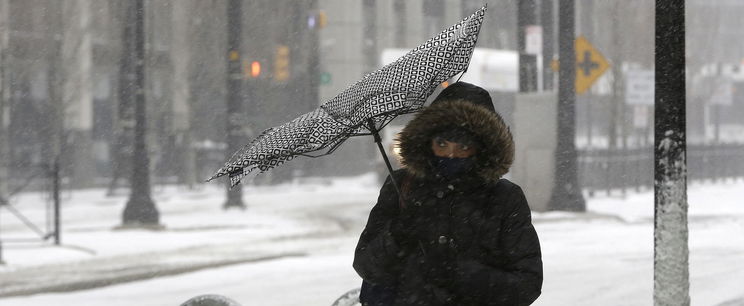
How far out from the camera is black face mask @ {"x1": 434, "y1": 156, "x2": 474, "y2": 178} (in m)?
3.44

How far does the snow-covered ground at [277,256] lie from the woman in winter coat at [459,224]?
6.42 m

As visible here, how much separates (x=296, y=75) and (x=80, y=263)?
27.2 meters

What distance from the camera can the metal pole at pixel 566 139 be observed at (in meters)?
20.8

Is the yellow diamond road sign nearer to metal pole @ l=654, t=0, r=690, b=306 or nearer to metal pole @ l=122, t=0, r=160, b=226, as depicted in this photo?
metal pole @ l=122, t=0, r=160, b=226

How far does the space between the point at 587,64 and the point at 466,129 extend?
58.9ft

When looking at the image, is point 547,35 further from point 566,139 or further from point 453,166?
point 453,166

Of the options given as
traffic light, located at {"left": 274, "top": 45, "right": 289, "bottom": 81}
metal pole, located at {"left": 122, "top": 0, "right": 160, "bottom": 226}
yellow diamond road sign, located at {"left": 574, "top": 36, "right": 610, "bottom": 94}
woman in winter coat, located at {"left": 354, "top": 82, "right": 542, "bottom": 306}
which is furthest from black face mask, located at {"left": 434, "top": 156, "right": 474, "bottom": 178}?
traffic light, located at {"left": 274, "top": 45, "right": 289, "bottom": 81}

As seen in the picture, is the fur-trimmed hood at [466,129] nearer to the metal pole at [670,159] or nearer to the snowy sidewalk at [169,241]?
the metal pole at [670,159]

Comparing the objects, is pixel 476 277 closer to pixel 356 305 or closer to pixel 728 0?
pixel 356 305

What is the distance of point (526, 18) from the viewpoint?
2150cm

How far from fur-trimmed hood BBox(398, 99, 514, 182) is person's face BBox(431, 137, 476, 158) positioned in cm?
3

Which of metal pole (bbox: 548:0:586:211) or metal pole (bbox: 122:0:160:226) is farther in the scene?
metal pole (bbox: 548:0:586:211)

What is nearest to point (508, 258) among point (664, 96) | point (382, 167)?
point (664, 96)

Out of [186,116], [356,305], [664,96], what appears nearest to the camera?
[356,305]
